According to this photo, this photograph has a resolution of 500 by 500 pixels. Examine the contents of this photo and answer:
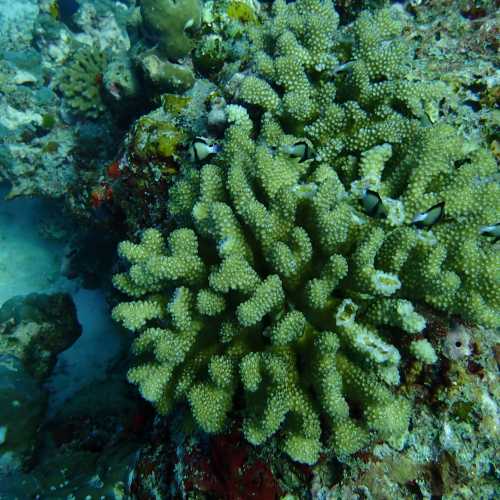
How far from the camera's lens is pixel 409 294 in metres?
2.53

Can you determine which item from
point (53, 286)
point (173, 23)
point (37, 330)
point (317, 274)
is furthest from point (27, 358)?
point (317, 274)

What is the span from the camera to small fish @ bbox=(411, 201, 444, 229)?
247 centimetres

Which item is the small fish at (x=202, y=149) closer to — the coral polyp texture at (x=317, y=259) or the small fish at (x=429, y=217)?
the coral polyp texture at (x=317, y=259)

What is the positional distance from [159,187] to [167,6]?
294 cm

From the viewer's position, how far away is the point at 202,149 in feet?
10.6

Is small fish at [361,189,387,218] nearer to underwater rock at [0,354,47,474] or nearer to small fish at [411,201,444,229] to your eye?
small fish at [411,201,444,229]

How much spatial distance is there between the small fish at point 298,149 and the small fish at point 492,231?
4.12 ft

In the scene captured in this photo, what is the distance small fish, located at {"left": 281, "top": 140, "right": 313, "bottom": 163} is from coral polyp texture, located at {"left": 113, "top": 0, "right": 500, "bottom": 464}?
0.02m

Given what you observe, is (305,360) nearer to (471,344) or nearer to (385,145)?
(471,344)

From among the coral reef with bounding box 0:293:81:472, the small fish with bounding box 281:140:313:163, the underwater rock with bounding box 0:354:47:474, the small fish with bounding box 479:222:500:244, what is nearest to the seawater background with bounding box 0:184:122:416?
the coral reef with bounding box 0:293:81:472

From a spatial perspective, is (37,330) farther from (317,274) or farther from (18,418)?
(317,274)

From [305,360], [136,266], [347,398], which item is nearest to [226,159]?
[136,266]

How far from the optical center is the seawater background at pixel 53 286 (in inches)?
269

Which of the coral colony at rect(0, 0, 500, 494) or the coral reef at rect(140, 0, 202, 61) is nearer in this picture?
the coral colony at rect(0, 0, 500, 494)
